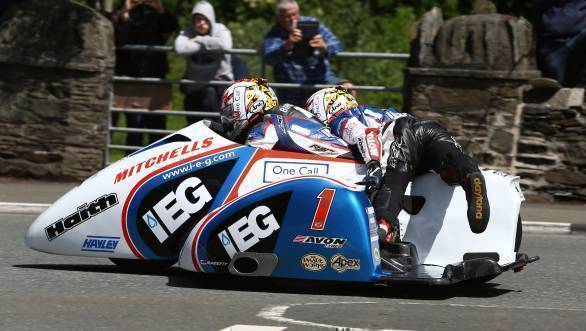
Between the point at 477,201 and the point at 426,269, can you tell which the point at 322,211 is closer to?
the point at 426,269

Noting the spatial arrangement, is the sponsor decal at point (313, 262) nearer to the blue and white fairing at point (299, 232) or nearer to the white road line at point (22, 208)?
the blue and white fairing at point (299, 232)

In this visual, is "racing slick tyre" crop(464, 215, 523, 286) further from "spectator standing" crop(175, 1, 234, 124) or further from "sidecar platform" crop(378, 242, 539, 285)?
"spectator standing" crop(175, 1, 234, 124)

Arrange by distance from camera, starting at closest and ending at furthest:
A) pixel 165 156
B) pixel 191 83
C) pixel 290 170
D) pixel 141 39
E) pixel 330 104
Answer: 1. pixel 290 170
2. pixel 165 156
3. pixel 330 104
4. pixel 191 83
5. pixel 141 39

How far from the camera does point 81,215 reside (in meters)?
8.14

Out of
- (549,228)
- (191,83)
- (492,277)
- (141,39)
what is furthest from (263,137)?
(141,39)

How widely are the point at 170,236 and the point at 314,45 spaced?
15.4ft

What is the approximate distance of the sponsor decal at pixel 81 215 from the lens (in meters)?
8.08

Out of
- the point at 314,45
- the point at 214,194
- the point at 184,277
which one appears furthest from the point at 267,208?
the point at 314,45

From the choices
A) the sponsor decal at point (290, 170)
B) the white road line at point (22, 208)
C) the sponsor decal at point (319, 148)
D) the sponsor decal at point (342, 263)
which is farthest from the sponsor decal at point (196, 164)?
the white road line at point (22, 208)

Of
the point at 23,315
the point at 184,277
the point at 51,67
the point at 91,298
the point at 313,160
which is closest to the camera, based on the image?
the point at 23,315

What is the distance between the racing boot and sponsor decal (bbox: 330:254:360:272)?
2.53 ft

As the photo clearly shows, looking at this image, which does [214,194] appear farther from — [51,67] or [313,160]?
[51,67]

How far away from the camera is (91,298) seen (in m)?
7.39

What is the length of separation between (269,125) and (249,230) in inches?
28.0
